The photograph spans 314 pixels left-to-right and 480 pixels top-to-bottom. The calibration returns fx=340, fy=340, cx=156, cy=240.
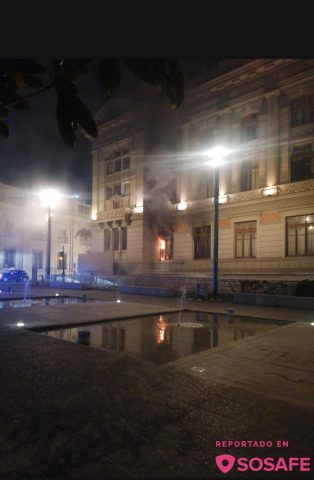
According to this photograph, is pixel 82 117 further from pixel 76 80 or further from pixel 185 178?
pixel 185 178

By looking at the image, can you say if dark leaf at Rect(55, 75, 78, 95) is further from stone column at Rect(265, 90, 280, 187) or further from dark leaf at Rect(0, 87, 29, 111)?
stone column at Rect(265, 90, 280, 187)

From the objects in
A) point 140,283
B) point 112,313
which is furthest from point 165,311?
point 140,283

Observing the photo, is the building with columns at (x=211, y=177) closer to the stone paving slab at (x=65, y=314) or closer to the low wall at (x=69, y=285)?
the low wall at (x=69, y=285)

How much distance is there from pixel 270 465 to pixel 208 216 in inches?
1035

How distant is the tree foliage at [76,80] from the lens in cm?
186

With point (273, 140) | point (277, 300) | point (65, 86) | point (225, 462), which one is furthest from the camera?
point (273, 140)

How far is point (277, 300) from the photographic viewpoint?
608 inches

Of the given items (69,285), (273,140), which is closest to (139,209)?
(69,285)

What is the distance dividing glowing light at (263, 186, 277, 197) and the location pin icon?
76.2 feet

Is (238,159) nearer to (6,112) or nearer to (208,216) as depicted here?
(208,216)

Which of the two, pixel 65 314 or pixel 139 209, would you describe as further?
pixel 139 209

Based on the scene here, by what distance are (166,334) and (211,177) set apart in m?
21.9

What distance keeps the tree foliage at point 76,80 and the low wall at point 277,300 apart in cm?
1453

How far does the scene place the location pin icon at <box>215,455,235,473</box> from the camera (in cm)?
281
